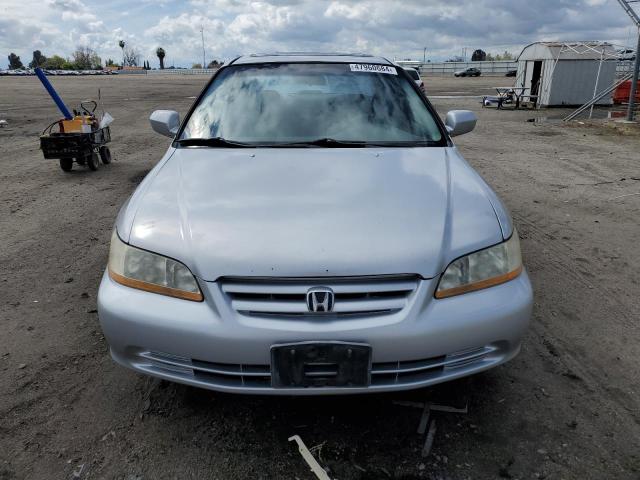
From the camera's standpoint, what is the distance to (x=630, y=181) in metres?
6.94

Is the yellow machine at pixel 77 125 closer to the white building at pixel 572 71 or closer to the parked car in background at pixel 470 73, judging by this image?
the white building at pixel 572 71

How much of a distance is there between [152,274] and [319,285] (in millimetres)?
699

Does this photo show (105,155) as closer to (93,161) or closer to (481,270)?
(93,161)

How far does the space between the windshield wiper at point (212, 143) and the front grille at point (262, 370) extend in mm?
1359

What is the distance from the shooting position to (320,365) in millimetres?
1883

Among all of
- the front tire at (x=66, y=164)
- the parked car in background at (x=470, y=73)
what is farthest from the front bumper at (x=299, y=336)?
the parked car in background at (x=470, y=73)

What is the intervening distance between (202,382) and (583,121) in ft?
47.4

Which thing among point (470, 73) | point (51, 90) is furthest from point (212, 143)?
point (470, 73)

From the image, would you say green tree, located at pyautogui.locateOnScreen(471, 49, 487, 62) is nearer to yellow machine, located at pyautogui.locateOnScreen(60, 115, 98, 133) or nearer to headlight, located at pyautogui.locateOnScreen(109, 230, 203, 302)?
yellow machine, located at pyautogui.locateOnScreen(60, 115, 98, 133)

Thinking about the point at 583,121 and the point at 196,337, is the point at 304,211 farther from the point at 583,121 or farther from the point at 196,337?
the point at 583,121

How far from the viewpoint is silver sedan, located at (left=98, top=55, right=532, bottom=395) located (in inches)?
74.2

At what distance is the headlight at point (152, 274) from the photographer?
1.98 m

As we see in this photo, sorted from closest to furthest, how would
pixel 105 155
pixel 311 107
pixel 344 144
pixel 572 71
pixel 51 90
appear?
pixel 344 144, pixel 311 107, pixel 51 90, pixel 105 155, pixel 572 71

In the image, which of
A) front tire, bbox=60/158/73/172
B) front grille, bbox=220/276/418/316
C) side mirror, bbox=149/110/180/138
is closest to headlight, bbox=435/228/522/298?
front grille, bbox=220/276/418/316
